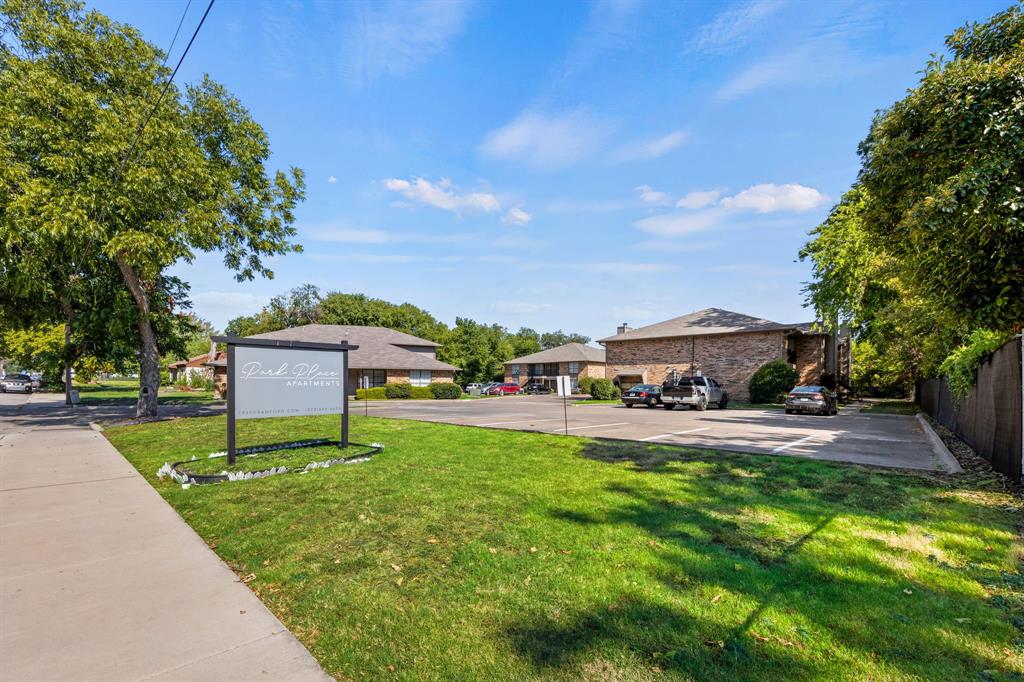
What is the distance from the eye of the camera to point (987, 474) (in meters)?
7.40

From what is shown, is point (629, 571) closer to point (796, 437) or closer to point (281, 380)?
point (281, 380)

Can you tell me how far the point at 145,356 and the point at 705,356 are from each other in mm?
31341

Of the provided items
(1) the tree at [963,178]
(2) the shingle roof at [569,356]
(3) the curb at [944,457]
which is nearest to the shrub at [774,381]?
(3) the curb at [944,457]

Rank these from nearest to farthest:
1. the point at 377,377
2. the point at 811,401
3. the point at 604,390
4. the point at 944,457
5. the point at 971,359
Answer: the point at 944,457 → the point at 971,359 → the point at 811,401 → the point at 604,390 → the point at 377,377

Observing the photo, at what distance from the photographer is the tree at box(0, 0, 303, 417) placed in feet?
40.2

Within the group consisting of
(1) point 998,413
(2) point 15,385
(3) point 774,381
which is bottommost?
(2) point 15,385

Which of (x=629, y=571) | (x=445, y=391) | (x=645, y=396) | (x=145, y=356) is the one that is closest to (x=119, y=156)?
(x=145, y=356)

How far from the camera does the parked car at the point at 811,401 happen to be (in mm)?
20172

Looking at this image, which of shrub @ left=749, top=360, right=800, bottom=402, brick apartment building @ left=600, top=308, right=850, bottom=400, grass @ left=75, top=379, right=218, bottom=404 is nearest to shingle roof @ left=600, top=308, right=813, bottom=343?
brick apartment building @ left=600, top=308, right=850, bottom=400

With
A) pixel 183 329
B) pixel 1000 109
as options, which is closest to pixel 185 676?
pixel 1000 109

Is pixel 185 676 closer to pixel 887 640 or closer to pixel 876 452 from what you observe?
pixel 887 640

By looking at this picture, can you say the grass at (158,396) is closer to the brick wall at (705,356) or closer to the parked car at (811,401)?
the brick wall at (705,356)

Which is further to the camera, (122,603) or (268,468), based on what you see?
(268,468)

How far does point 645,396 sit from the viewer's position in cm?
2569
